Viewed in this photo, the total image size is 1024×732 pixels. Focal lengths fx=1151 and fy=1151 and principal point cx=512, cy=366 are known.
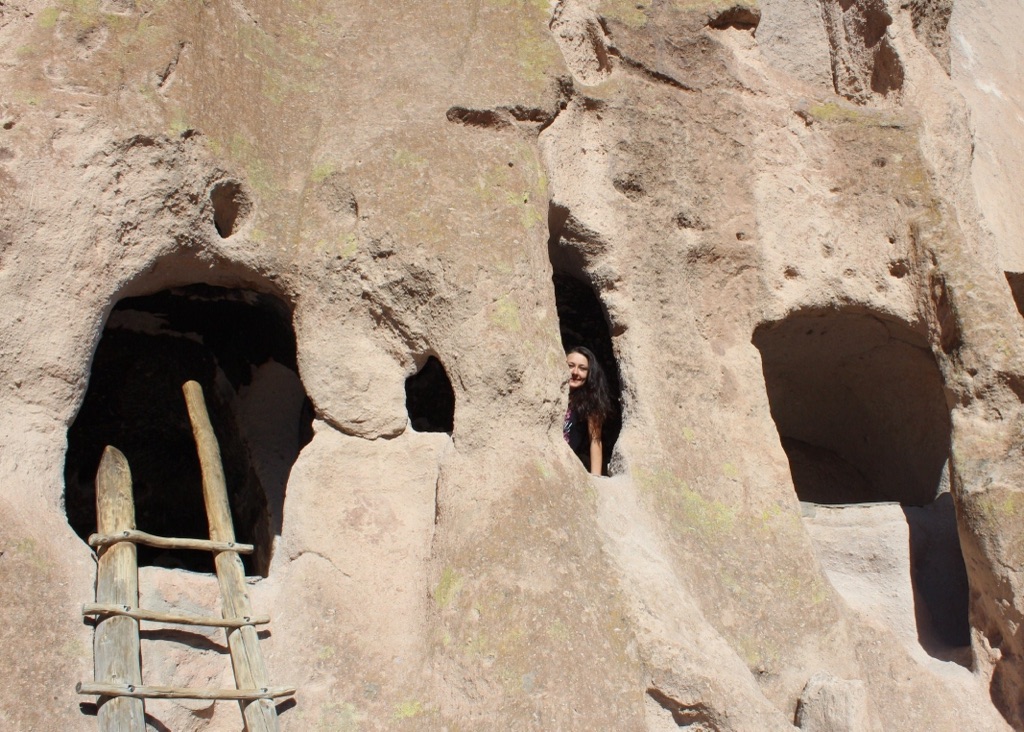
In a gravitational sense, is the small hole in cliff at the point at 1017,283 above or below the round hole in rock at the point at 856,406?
above

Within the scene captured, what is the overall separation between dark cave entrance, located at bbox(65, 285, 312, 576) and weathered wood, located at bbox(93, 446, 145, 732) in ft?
3.11

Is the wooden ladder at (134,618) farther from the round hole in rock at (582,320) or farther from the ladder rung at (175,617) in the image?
the round hole in rock at (582,320)

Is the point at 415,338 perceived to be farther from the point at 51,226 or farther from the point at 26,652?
the point at 26,652

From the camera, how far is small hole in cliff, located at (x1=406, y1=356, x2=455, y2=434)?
394 centimetres

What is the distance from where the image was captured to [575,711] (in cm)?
232

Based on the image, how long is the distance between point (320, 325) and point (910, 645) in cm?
189

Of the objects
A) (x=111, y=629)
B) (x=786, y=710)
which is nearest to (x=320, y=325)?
(x=111, y=629)

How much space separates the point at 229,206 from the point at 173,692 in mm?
1186

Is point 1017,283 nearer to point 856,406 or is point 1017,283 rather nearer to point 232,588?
point 856,406

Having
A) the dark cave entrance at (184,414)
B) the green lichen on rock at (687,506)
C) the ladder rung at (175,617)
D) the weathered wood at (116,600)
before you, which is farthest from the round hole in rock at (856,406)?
the weathered wood at (116,600)

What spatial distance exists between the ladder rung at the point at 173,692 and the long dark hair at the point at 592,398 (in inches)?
55.1

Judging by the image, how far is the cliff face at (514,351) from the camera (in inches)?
96.2

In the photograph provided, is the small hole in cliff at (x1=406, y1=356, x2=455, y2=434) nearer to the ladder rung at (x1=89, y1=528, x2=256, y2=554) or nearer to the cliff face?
the cliff face

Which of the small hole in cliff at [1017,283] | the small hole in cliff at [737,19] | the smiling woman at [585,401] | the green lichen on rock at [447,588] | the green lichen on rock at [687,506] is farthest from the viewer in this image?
the small hole in cliff at [1017,283]
